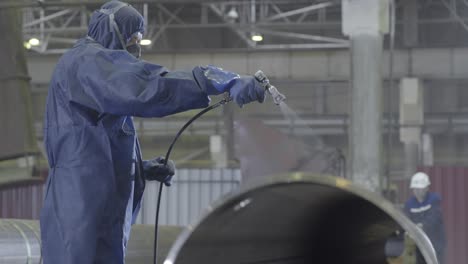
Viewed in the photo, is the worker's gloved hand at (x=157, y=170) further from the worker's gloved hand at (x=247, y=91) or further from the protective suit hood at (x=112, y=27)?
the worker's gloved hand at (x=247, y=91)

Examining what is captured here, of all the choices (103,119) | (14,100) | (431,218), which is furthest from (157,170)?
(431,218)

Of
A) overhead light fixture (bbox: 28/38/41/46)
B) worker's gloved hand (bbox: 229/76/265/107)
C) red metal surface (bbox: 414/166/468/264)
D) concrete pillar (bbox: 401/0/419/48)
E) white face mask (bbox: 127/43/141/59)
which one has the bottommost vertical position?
red metal surface (bbox: 414/166/468/264)

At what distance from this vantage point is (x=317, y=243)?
446 centimetres

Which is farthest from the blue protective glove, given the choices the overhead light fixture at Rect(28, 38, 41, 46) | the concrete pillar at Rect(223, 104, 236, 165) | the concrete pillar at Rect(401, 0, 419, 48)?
the concrete pillar at Rect(401, 0, 419, 48)

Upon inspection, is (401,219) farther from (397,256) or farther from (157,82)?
(397,256)

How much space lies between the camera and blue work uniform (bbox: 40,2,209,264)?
2.82 metres

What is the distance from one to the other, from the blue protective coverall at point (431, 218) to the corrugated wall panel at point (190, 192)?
6694 mm

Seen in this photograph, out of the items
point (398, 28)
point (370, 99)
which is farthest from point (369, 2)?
point (398, 28)

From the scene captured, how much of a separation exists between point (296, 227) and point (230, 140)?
19.0m

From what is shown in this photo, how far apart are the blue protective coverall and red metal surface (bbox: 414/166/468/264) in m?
5.45

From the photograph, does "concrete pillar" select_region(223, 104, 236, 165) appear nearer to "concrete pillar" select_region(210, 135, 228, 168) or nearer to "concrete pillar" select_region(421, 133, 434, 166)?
"concrete pillar" select_region(210, 135, 228, 168)

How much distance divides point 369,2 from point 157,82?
990 cm

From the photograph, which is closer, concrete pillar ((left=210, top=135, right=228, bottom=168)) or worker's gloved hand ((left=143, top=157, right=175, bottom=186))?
worker's gloved hand ((left=143, top=157, right=175, bottom=186))

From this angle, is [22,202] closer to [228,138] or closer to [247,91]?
[228,138]
